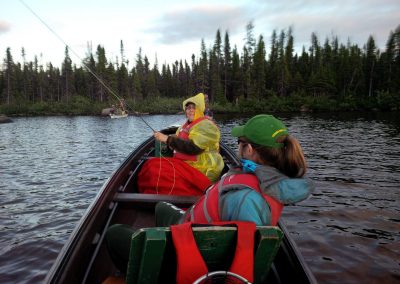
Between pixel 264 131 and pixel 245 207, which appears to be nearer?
pixel 245 207

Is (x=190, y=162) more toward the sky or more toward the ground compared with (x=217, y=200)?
more toward the ground

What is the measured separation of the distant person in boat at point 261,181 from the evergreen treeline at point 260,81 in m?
58.4

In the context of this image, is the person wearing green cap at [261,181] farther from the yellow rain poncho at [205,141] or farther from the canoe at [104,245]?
the yellow rain poncho at [205,141]

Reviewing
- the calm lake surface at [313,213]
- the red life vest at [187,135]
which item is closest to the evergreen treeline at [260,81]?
the calm lake surface at [313,213]

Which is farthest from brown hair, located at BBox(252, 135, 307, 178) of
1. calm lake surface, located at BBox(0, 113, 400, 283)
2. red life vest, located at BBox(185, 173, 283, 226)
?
calm lake surface, located at BBox(0, 113, 400, 283)

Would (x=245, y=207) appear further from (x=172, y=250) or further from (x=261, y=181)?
(x=172, y=250)

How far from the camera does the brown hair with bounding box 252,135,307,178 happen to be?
2.32 m

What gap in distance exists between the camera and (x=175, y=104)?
65.8 m

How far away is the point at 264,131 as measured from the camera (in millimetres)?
2311

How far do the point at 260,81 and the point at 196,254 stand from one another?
68368mm

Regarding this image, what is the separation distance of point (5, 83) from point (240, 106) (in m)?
58.2

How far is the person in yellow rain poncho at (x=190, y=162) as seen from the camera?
16.5 ft

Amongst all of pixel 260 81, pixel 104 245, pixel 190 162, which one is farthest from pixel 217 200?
pixel 260 81

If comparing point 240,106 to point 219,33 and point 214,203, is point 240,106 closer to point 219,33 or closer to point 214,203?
point 219,33
